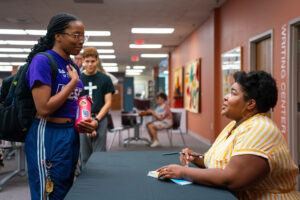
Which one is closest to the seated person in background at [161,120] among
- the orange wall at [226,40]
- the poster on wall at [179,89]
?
the orange wall at [226,40]

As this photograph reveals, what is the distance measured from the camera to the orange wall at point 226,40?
12.6ft

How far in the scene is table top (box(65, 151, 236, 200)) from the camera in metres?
1.12

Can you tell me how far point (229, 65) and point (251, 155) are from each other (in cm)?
484

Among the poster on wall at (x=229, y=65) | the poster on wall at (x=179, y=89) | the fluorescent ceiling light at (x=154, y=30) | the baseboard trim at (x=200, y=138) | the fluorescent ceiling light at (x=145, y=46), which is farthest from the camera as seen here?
the fluorescent ceiling light at (x=145, y=46)

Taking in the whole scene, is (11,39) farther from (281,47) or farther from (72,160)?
(72,160)

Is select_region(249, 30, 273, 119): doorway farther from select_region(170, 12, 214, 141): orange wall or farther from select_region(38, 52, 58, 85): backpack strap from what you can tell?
select_region(38, 52, 58, 85): backpack strap

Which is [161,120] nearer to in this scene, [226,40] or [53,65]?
[226,40]

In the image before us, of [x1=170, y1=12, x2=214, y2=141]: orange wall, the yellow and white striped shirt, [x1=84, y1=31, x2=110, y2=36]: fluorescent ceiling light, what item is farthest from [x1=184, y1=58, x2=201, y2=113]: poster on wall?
the yellow and white striped shirt

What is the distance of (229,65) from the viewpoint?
19.0 feet

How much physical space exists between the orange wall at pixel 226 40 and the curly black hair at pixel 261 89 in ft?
8.26

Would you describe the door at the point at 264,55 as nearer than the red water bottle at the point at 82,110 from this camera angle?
No

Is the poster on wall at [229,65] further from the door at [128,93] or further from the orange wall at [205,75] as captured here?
the door at [128,93]

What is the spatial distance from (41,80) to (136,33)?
814 centimetres

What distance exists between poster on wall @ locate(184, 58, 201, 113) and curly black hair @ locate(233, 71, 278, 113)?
21.2ft
